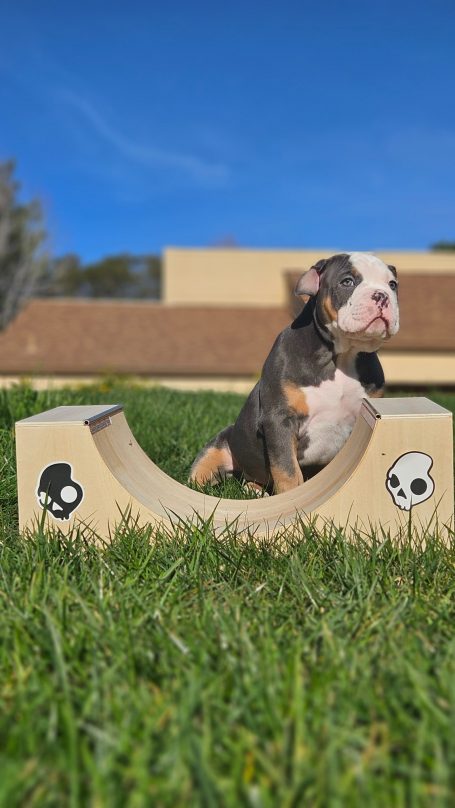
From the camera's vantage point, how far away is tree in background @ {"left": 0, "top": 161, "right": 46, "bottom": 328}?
5147 cm

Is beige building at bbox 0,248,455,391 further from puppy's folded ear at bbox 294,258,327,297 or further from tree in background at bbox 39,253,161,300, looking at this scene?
tree in background at bbox 39,253,161,300

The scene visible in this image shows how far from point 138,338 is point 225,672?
25.0m

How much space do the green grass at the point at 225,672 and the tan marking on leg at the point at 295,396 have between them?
2.51 feet

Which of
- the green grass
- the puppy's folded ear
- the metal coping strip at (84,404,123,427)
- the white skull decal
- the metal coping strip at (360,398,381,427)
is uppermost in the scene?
the puppy's folded ear

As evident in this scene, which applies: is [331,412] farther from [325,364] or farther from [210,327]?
[210,327]

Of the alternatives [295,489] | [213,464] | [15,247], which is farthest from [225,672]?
[15,247]

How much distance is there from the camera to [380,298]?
3.31 m

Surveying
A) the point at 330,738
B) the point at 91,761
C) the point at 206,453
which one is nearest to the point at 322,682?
the point at 330,738

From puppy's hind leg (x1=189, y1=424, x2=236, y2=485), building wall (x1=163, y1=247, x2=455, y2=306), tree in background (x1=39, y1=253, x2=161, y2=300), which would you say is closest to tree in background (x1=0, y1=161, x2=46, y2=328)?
tree in background (x1=39, y1=253, x2=161, y2=300)

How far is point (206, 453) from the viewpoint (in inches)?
171

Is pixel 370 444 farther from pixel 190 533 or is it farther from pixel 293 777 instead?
pixel 293 777

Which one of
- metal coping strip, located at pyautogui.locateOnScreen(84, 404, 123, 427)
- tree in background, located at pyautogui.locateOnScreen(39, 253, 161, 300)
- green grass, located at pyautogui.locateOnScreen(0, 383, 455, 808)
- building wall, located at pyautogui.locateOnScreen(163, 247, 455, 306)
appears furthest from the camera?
tree in background, located at pyautogui.locateOnScreen(39, 253, 161, 300)

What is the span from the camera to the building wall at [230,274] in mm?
31828

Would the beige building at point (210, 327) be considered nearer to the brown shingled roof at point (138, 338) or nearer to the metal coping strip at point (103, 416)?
the brown shingled roof at point (138, 338)
